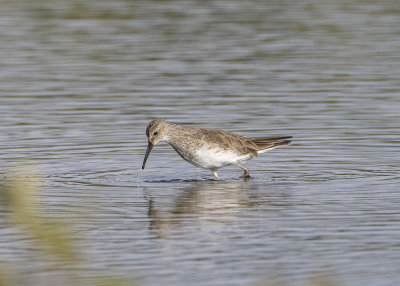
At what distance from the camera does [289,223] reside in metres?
11.2

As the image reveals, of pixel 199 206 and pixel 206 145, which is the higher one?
pixel 206 145

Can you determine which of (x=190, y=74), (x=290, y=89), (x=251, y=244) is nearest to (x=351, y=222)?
(x=251, y=244)

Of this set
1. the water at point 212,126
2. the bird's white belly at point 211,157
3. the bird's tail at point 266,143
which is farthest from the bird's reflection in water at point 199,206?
the bird's tail at point 266,143

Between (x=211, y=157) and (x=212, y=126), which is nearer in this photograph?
(x=211, y=157)

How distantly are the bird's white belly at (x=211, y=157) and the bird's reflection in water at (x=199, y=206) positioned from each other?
0.29 m

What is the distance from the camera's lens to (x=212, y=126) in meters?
18.3

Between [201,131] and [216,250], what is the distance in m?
5.18

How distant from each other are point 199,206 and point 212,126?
613 centimetres

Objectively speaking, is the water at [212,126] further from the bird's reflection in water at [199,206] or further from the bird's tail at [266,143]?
the bird's tail at [266,143]

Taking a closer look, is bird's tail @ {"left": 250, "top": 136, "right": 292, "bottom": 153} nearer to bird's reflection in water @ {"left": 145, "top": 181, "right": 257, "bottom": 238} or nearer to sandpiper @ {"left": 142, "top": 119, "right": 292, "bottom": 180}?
sandpiper @ {"left": 142, "top": 119, "right": 292, "bottom": 180}

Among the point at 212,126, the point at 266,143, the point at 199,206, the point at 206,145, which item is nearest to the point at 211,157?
the point at 206,145

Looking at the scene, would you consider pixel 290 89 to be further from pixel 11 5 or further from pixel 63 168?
pixel 11 5

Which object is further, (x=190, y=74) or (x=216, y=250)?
(x=190, y=74)

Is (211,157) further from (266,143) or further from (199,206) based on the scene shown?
(199,206)
